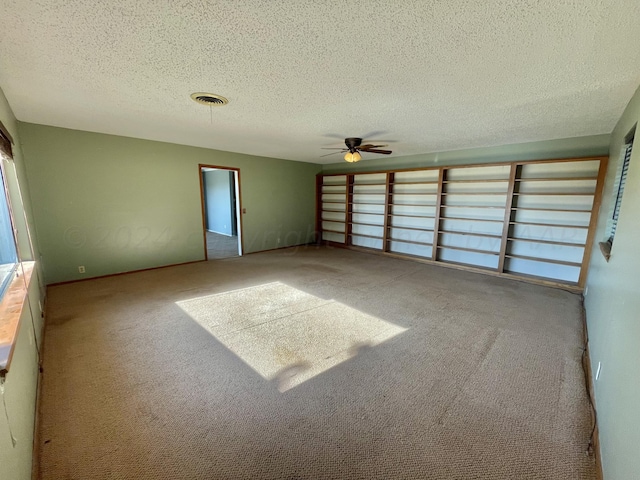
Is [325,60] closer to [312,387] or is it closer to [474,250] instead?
[312,387]

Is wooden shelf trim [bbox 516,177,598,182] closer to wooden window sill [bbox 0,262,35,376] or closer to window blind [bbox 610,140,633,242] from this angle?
window blind [bbox 610,140,633,242]

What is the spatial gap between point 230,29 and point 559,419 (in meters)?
2.91

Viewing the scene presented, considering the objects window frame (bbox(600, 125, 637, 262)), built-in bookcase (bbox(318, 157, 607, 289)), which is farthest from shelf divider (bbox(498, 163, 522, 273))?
window frame (bbox(600, 125, 637, 262))

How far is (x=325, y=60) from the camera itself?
1705mm

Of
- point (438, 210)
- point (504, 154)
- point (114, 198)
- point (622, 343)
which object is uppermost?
point (504, 154)

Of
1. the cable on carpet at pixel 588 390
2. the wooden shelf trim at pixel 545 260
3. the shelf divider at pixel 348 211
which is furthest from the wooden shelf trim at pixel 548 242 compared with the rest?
the shelf divider at pixel 348 211

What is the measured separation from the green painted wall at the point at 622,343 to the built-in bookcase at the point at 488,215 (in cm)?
165

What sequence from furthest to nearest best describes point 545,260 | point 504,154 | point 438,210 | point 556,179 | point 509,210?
point 438,210, point 504,154, point 509,210, point 545,260, point 556,179

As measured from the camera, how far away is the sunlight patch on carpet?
6.73 feet

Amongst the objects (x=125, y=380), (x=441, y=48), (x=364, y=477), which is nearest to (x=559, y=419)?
(x=364, y=477)

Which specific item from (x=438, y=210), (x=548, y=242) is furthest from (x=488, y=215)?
(x=548, y=242)

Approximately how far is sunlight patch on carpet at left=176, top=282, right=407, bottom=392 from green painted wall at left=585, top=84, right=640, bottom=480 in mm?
1376

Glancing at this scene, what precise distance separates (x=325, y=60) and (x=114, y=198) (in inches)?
157

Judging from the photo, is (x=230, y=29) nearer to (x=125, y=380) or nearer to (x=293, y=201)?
(x=125, y=380)
